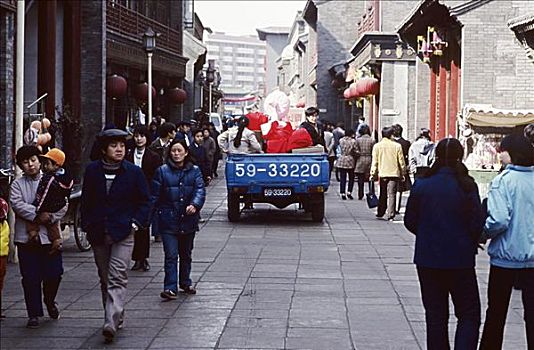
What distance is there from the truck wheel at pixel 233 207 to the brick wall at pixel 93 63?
762cm

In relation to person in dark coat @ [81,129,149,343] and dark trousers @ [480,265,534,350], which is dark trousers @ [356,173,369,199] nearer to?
person in dark coat @ [81,129,149,343]

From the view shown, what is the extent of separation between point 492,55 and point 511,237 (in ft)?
49.3

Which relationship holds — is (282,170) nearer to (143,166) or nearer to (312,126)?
(312,126)

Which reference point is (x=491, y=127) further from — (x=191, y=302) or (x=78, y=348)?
(x=78, y=348)

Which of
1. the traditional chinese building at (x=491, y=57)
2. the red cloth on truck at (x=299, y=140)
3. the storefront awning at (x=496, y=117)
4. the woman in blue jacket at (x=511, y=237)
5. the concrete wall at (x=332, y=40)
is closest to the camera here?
the woman in blue jacket at (x=511, y=237)

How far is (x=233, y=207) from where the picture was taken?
57.7 ft

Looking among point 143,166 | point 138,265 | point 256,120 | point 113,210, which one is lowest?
point 138,265

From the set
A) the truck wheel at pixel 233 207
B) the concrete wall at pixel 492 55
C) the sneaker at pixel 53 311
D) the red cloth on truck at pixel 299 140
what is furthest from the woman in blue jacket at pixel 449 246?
the concrete wall at pixel 492 55

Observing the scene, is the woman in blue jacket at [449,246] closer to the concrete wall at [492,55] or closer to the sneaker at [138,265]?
the sneaker at [138,265]

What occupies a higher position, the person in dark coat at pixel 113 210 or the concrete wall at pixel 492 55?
the concrete wall at pixel 492 55

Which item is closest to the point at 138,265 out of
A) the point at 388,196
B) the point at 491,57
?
the point at 388,196

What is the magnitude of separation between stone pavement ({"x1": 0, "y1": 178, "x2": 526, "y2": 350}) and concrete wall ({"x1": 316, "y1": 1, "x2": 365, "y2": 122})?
3615cm

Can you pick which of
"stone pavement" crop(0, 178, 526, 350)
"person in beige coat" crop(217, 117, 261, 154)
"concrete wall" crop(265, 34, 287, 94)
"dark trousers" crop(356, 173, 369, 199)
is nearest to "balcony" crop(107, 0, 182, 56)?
"dark trousers" crop(356, 173, 369, 199)

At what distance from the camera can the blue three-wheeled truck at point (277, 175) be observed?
16.8 meters
